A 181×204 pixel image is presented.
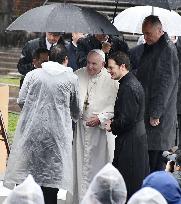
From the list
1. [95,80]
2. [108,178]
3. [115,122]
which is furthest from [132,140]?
[108,178]

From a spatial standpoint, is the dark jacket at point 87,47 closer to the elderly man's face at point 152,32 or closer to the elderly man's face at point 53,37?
the elderly man's face at point 53,37

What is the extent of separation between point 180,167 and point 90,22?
1641 millimetres

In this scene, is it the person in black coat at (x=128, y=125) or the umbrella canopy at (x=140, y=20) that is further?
the umbrella canopy at (x=140, y=20)

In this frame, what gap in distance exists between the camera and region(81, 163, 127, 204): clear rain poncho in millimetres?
4320

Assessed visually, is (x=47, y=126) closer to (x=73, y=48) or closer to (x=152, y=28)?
(x=152, y=28)

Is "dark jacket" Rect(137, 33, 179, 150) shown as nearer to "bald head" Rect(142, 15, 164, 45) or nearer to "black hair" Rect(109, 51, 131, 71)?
"bald head" Rect(142, 15, 164, 45)

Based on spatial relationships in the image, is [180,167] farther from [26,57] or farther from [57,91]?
[26,57]

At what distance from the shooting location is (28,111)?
6.39m

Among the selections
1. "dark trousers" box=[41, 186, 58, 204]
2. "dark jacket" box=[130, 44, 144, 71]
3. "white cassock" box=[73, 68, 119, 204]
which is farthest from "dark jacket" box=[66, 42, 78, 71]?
"dark trousers" box=[41, 186, 58, 204]

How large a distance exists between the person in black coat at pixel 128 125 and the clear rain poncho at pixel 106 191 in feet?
6.59

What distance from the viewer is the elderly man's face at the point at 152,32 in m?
6.95

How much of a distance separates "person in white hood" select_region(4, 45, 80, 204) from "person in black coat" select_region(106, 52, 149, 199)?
38 centimetres

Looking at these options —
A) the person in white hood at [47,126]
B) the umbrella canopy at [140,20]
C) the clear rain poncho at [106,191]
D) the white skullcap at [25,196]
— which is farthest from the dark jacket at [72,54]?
the white skullcap at [25,196]

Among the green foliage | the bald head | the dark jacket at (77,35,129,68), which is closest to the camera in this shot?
the bald head
